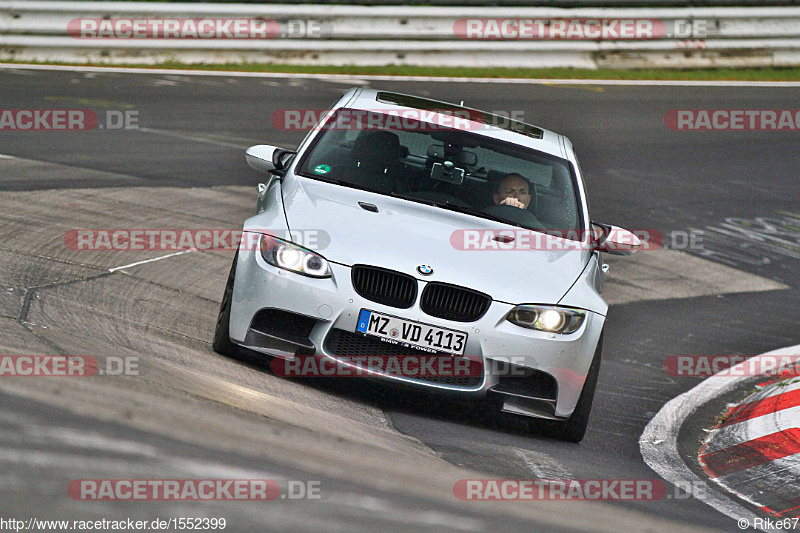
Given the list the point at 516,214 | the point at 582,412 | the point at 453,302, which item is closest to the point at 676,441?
the point at 582,412

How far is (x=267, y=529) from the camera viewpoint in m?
2.74

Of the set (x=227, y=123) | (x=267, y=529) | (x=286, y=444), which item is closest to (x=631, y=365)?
(x=286, y=444)

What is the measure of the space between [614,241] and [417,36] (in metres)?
11.7

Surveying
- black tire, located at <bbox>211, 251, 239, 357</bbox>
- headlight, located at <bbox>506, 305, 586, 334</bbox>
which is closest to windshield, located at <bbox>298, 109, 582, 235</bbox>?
headlight, located at <bbox>506, 305, 586, 334</bbox>

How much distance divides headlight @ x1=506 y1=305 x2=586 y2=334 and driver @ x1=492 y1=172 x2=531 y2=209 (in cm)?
120

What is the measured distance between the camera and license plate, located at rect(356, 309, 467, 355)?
5141 millimetres

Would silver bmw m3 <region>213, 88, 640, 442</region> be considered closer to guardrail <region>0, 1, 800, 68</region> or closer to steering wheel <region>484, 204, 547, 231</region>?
steering wheel <region>484, 204, 547, 231</region>

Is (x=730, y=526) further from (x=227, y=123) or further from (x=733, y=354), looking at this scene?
(x=227, y=123)

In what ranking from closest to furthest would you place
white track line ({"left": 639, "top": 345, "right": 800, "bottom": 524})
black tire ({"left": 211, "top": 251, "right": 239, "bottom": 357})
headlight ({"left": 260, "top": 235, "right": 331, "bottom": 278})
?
white track line ({"left": 639, "top": 345, "right": 800, "bottom": 524}), headlight ({"left": 260, "top": 235, "right": 331, "bottom": 278}), black tire ({"left": 211, "top": 251, "right": 239, "bottom": 357})

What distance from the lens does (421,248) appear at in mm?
5367

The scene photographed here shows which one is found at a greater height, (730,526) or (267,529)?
(267,529)

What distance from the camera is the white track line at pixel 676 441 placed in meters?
4.82

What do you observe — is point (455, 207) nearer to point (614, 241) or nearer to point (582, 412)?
point (614, 241)

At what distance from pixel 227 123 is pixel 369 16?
471cm
